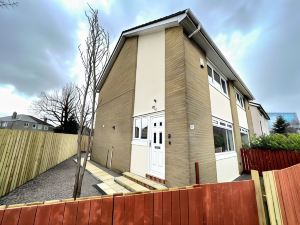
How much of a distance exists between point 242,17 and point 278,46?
15.4 meters

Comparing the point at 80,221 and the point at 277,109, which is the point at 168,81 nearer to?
the point at 80,221

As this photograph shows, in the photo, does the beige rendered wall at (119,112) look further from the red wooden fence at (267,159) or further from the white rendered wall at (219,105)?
the red wooden fence at (267,159)

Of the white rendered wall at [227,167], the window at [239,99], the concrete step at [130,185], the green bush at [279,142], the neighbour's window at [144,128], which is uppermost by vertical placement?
the window at [239,99]

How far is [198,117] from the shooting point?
613cm

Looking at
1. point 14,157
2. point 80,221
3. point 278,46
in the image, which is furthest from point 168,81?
point 278,46

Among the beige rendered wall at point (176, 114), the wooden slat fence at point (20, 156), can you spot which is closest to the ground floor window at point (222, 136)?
the beige rendered wall at point (176, 114)

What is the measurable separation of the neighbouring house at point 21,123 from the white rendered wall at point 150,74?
133ft

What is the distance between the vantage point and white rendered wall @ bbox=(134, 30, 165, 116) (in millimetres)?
7016

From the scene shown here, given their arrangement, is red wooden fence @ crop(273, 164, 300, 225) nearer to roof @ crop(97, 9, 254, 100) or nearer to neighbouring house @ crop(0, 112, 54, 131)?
roof @ crop(97, 9, 254, 100)

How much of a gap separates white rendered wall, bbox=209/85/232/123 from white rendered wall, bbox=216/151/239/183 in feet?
7.25

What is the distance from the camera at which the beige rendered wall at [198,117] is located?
5.47 meters

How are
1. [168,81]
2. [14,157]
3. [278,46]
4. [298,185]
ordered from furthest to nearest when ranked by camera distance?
[278,46] < [168,81] < [14,157] < [298,185]

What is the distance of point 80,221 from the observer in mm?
1693

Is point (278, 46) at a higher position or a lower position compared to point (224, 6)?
higher
